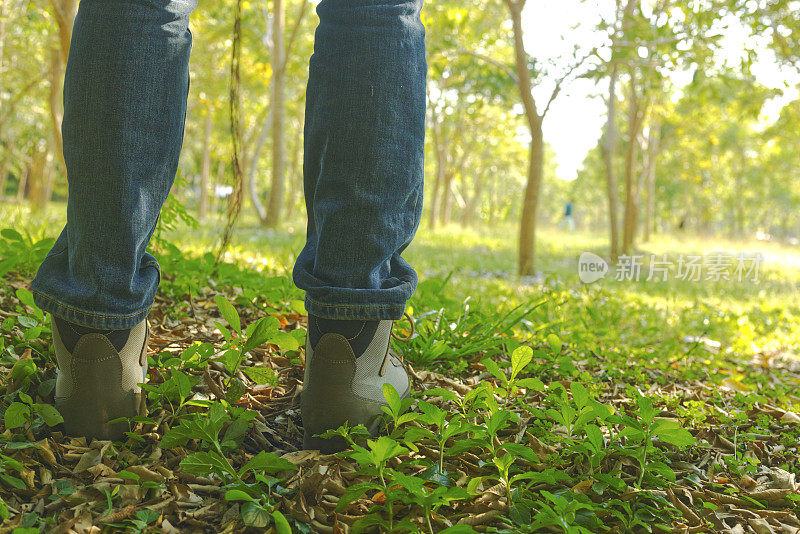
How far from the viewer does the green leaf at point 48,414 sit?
1.29 m

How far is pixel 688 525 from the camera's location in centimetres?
122

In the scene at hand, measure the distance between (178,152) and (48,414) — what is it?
69 centimetres

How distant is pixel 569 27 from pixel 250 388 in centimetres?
900

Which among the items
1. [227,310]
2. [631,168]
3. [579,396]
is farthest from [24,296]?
[631,168]

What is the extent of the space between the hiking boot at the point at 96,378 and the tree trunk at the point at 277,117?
8937 mm

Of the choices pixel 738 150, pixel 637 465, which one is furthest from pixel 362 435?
pixel 738 150

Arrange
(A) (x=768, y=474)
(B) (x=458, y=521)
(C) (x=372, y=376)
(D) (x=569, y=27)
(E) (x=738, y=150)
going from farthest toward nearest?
(E) (x=738, y=150), (D) (x=569, y=27), (A) (x=768, y=474), (C) (x=372, y=376), (B) (x=458, y=521)

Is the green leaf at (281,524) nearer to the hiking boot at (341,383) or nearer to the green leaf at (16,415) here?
the hiking boot at (341,383)

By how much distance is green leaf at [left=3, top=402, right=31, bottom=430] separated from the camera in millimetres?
1243

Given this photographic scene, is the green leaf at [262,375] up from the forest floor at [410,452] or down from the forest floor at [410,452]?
up

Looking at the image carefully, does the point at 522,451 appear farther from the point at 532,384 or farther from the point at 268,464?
the point at 268,464

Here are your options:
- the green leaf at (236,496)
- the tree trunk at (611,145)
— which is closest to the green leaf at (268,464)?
the green leaf at (236,496)

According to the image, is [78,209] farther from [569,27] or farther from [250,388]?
[569,27]

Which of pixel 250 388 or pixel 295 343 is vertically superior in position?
pixel 295 343
